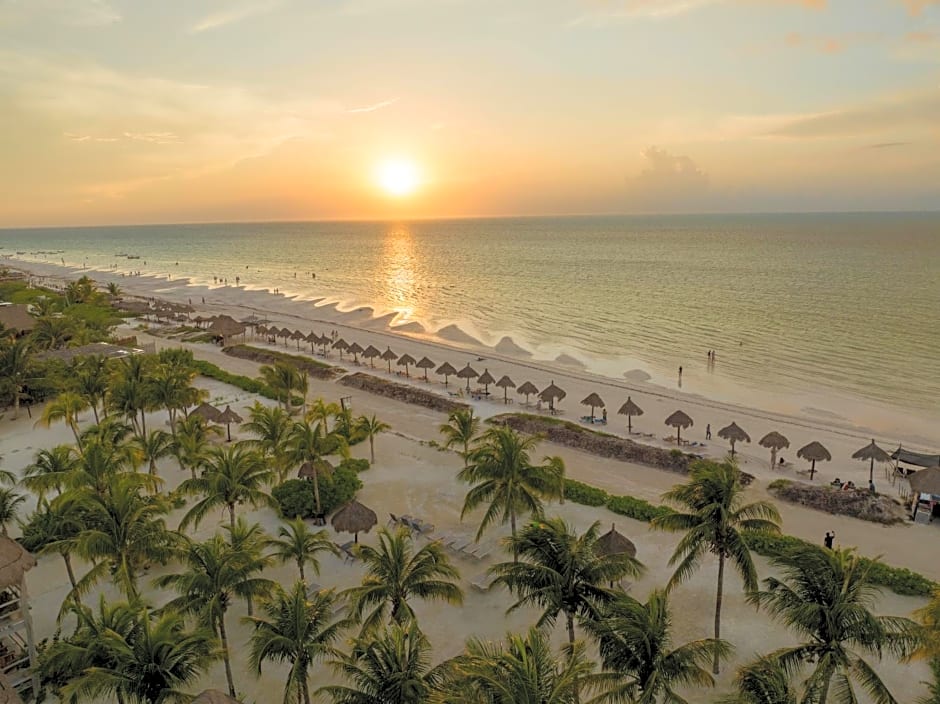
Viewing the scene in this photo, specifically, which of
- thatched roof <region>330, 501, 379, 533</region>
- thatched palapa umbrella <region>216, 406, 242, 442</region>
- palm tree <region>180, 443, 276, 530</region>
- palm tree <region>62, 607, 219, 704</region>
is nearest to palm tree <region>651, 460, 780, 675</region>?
thatched roof <region>330, 501, 379, 533</region>

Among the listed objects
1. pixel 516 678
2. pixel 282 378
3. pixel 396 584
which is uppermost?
pixel 282 378

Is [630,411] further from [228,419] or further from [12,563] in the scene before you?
[12,563]

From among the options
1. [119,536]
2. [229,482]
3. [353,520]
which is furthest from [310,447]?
[119,536]

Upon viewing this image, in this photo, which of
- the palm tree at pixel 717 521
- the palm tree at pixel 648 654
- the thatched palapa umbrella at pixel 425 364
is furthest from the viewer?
the thatched palapa umbrella at pixel 425 364

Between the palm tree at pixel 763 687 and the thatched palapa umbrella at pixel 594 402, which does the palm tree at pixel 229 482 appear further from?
the thatched palapa umbrella at pixel 594 402

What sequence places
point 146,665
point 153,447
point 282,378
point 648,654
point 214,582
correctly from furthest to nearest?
1. point 282,378
2. point 153,447
3. point 214,582
4. point 648,654
5. point 146,665

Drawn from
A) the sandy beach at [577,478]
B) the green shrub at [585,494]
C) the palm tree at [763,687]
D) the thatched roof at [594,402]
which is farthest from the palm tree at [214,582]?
the thatched roof at [594,402]
